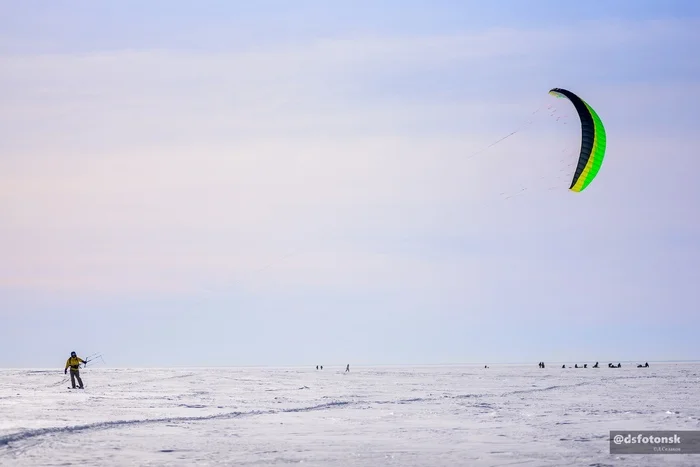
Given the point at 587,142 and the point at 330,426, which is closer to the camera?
the point at 330,426

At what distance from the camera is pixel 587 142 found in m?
31.2

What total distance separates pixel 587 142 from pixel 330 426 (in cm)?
1644

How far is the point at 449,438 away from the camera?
17.0 meters

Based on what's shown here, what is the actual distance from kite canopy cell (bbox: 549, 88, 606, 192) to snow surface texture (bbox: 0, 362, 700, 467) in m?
7.43

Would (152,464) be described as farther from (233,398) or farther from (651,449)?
(233,398)

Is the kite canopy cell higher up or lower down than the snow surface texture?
higher up

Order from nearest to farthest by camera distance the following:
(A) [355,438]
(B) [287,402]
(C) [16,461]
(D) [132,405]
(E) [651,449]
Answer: (C) [16,461]
(E) [651,449]
(A) [355,438]
(D) [132,405]
(B) [287,402]

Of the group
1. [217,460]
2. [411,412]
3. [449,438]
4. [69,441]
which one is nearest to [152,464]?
[217,460]

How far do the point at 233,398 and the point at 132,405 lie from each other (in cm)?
396

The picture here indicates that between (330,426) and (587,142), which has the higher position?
(587,142)

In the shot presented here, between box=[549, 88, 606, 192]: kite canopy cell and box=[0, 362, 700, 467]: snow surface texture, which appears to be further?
box=[549, 88, 606, 192]: kite canopy cell

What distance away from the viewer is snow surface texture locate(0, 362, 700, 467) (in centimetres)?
1434

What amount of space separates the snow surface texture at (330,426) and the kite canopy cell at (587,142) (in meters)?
7.43

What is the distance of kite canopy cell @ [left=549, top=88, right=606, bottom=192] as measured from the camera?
101 ft
